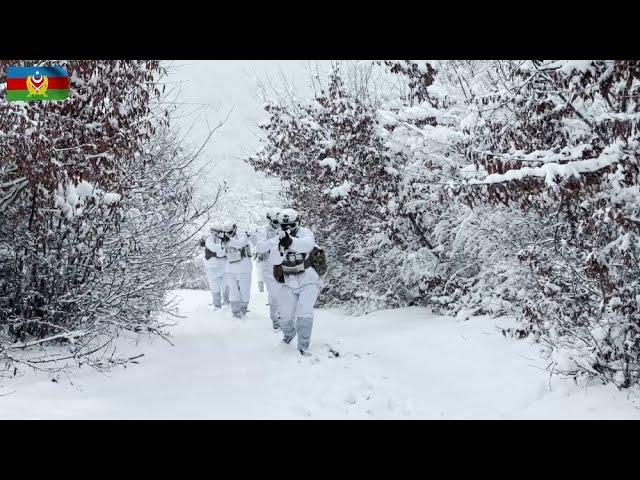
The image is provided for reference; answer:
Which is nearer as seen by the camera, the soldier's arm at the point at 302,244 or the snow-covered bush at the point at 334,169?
the soldier's arm at the point at 302,244

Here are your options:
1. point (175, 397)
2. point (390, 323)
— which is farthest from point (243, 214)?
point (175, 397)

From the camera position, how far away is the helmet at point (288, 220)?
786cm

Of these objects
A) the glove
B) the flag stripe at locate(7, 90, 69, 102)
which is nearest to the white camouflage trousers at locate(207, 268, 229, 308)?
the glove

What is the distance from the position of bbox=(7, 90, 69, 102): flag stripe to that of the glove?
3.45 meters

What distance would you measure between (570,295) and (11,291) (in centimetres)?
584

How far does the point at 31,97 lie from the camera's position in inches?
200

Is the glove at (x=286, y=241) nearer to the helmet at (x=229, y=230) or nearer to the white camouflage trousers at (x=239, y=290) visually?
the white camouflage trousers at (x=239, y=290)

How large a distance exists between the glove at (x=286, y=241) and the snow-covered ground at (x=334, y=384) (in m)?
1.44

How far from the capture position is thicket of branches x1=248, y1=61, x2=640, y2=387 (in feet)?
14.2

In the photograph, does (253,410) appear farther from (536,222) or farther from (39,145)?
(536,222)

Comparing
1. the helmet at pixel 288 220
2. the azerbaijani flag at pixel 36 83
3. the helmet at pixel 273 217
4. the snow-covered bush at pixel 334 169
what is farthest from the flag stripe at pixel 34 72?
the snow-covered bush at pixel 334 169

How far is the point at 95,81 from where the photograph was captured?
17.4 feet

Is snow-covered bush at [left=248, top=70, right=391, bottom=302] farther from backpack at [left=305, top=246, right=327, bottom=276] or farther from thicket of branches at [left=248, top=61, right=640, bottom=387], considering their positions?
backpack at [left=305, top=246, right=327, bottom=276]

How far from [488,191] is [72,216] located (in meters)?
4.19
